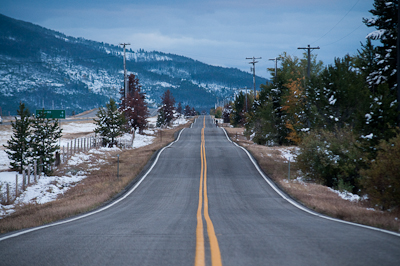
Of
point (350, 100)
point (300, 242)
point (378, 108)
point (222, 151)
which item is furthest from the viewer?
point (222, 151)

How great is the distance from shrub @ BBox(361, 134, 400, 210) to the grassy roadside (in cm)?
1153

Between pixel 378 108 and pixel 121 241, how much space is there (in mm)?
16226

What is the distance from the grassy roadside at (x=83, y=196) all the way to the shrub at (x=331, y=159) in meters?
12.4

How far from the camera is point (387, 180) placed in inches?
505

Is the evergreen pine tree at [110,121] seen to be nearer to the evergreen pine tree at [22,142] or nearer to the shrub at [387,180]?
the evergreen pine tree at [22,142]

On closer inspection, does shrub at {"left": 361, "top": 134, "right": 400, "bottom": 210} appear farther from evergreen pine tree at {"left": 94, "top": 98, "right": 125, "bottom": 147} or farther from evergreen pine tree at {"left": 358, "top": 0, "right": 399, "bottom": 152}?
evergreen pine tree at {"left": 94, "top": 98, "right": 125, "bottom": 147}

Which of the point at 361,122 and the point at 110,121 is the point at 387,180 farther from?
the point at 110,121

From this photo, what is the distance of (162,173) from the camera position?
24.5 meters

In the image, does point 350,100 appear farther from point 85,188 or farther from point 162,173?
point 85,188

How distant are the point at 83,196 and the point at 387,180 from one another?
14.7m

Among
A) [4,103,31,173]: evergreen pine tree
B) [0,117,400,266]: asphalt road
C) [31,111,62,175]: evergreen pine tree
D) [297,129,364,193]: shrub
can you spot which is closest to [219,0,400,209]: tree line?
[297,129,364,193]: shrub

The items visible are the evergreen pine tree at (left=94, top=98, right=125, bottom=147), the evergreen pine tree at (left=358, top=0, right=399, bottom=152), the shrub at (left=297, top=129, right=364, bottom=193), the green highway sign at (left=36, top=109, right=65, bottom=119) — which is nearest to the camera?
the evergreen pine tree at (left=358, top=0, right=399, bottom=152)

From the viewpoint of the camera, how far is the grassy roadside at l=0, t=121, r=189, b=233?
11422 mm

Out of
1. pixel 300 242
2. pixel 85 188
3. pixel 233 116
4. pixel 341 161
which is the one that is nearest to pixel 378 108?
pixel 341 161
